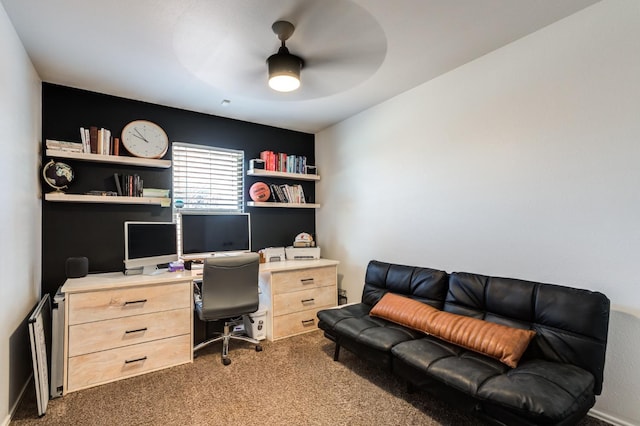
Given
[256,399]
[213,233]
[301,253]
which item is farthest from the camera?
[301,253]

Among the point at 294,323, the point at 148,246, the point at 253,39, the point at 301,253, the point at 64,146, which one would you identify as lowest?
the point at 294,323

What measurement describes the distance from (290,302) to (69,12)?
2875 mm

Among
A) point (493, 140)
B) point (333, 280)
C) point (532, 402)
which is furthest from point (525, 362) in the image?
point (333, 280)

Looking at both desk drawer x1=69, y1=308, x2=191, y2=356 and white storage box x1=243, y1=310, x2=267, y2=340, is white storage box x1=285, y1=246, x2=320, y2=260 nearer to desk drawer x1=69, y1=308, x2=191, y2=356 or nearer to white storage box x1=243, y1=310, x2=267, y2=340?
white storage box x1=243, y1=310, x2=267, y2=340

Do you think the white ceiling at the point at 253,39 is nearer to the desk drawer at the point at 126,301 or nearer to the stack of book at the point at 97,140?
the stack of book at the point at 97,140

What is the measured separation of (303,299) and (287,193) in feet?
4.61

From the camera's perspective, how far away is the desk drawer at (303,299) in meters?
3.23

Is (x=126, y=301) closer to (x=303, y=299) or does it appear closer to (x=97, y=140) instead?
(x=97, y=140)

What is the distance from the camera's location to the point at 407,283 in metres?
2.75

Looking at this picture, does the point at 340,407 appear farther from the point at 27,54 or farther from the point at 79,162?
the point at 27,54

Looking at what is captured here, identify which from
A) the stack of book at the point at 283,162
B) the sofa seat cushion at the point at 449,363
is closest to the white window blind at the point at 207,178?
the stack of book at the point at 283,162

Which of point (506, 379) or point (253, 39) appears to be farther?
point (253, 39)

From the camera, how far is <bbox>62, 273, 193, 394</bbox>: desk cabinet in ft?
7.54

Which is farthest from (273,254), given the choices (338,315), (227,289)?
(338,315)
